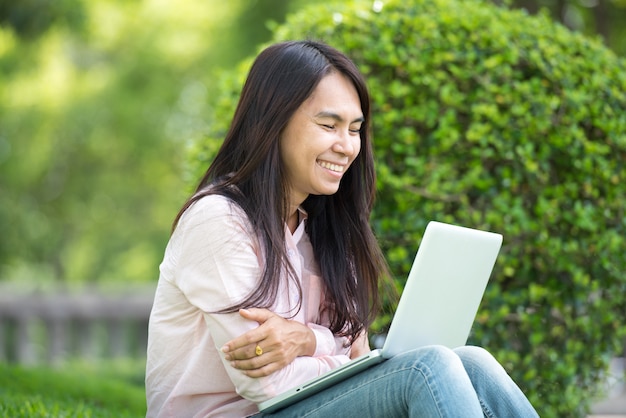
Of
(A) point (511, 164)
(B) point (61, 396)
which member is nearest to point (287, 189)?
(A) point (511, 164)

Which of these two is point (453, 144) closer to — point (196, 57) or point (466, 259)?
point (466, 259)

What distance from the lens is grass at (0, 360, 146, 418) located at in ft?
11.7

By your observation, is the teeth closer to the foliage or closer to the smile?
the smile

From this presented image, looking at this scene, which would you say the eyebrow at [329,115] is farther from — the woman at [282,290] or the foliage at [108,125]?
the foliage at [108,125]

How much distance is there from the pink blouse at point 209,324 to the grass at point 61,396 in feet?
2.95

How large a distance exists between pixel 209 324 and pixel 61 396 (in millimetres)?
2119

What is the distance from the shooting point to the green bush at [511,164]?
13.2ft

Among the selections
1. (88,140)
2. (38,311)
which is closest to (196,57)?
(88,140)

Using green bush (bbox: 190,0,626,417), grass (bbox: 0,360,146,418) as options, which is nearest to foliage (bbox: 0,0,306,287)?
grass (bbox: 0,360,146,418)

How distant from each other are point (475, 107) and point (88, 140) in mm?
12682

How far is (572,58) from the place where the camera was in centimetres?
428

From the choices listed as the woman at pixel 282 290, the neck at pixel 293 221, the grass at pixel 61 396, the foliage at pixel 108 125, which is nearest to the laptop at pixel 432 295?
the woman at pixel 282 290

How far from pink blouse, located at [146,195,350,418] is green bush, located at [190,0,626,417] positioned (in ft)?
4.43

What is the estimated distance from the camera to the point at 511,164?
4.06 meters
